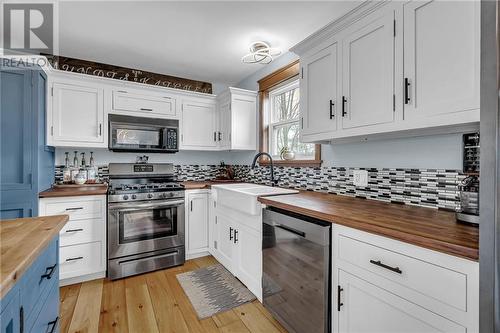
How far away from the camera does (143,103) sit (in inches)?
119

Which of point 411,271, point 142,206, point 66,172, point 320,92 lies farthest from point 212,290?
point 66,172

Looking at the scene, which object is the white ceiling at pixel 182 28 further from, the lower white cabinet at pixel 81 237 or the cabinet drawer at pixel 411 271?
the cabinet drawer at pixel 411 271

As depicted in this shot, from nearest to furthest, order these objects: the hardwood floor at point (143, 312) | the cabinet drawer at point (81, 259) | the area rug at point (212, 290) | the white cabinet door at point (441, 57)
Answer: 1. the white cabinet door at point (441, 57)
2. the hardwood floor at point (143, 312)
3. the area rug at point (212, 290)
4. the cabinet drawer at point (81, 259)

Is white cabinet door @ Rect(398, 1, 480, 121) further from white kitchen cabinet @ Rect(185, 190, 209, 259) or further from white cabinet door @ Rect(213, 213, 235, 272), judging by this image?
white kitchen cabinet @ Rect(185, 190, 209, 259)

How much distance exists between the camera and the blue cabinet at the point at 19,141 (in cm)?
209

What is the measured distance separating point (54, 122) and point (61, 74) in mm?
522

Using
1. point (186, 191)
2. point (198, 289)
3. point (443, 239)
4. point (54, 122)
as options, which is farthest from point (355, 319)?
point (54, 122)

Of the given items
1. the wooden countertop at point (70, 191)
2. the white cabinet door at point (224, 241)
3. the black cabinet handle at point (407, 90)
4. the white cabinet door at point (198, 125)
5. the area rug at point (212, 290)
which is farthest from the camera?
the white cabinet door at point (198, 125)

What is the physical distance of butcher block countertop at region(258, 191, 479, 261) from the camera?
2.83 ft

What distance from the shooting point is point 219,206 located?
2738mm

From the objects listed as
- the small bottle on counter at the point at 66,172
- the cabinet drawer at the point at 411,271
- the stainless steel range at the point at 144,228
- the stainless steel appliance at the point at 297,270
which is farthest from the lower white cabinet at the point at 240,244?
the small bottle on counter at the point at 66,172

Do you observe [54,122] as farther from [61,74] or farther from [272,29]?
[272,29]

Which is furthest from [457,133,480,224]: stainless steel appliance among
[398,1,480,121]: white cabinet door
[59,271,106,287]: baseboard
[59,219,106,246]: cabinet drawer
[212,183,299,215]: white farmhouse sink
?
[59,271,106,287]: baseboard

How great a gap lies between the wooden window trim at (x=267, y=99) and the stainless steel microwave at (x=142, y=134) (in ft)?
3.76
